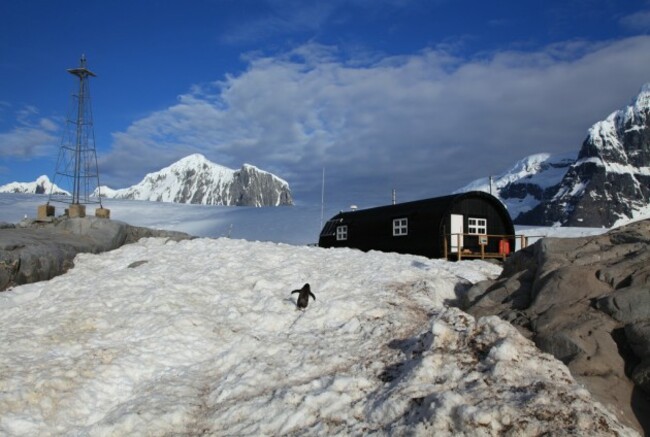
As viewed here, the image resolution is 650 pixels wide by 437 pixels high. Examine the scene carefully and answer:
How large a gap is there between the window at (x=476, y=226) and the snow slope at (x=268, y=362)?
49.8ft

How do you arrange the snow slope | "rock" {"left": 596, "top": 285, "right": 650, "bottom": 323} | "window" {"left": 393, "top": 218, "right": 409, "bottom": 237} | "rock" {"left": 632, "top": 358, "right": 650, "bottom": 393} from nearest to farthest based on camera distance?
the snow slope → "rock" {"left": 632, "top": 358, "right": 650, "bottom": 393} → "rock" {"left": 596, "top": 285, "right": 650, "bottom": 323} → "window" {"left": 393, "top": 218, "right": 409, "bottom": 237}

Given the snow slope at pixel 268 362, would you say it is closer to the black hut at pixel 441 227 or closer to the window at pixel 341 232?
the black hut at pixel 441 227

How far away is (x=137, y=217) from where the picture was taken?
5091 centimetres

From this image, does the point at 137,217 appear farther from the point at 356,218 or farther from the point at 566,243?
the point at 566,243

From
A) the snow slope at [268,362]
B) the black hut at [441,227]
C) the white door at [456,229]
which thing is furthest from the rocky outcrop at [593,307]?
the white door at [456,229]

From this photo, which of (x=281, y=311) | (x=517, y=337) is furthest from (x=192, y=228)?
(x=517, y=337)

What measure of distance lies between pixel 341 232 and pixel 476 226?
34.0 feet

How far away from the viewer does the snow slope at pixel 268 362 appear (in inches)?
280

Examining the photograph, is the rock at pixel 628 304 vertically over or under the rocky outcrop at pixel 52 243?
under

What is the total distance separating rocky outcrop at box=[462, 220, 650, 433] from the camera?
7.55 m

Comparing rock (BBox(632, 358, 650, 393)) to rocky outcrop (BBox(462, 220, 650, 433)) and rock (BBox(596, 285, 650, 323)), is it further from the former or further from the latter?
rock (BBox(596, 285, 650, 323))

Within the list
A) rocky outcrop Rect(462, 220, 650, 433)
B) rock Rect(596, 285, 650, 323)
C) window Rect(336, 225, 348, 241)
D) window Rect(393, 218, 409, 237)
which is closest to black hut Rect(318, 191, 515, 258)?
window Rect(393, 218, 409, 237)

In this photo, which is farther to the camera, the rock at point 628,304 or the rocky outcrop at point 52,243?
the rocky outcrop at point 52,243

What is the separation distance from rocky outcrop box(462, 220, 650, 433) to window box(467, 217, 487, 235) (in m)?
17.7
